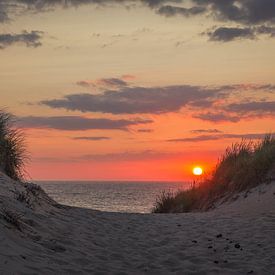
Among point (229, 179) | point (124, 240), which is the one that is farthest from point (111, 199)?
point (124, 240)

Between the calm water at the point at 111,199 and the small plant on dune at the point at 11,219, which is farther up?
the calm water at the point at 111,199

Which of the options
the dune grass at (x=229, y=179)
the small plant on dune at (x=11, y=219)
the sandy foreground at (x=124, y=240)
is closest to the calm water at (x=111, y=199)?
the dune grass at (x=229, y=179)

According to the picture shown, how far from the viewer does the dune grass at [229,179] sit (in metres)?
18.3

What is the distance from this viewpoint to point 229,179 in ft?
66.0

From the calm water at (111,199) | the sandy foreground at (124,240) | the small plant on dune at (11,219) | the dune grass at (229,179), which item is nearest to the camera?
the sandy foreground at (124,240)

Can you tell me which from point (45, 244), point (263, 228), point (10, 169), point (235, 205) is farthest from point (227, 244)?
point (10, 169)

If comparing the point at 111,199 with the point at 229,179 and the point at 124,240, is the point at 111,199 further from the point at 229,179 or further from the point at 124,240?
the point at 124,240

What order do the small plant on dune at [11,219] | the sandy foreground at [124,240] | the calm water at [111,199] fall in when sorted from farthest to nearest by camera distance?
the calm water at [111,199]
the small plant on dune at [11,219]
the sandy foreground at [124,240]

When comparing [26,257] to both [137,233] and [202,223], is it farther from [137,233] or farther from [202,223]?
[202,223]

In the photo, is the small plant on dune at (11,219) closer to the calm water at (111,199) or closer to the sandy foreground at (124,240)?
the sandy foreground at (124,240)

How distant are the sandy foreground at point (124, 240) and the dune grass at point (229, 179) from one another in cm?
365

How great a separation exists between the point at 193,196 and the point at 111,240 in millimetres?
11979

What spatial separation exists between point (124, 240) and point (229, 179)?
1023cm

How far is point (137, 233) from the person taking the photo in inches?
469
